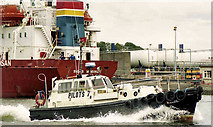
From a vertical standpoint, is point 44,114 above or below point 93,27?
below

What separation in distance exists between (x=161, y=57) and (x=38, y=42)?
82.4 feet

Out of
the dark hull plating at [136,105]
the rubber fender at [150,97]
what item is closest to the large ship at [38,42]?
the dark hull plating at [136,105]

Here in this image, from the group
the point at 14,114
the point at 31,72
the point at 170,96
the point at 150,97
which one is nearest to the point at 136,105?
the point at 150,97

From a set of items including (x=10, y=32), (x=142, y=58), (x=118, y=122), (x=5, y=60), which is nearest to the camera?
(x=118, y=122)

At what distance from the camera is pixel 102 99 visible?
23.1 meters

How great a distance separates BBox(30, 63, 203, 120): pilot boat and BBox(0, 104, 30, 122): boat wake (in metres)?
2.64

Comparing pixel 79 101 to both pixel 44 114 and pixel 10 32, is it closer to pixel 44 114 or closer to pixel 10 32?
pixel 44 114

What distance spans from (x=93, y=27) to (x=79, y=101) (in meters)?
19.9

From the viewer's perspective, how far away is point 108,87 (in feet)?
76.9

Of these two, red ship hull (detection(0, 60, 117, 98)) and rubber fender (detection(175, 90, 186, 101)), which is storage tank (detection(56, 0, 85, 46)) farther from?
rubber fender (detection(175, 90, 186, 101))

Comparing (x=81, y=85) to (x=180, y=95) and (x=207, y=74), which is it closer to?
(x=180, y=95)

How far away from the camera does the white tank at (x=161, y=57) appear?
5559cm

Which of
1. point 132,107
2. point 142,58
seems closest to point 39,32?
point 132,107

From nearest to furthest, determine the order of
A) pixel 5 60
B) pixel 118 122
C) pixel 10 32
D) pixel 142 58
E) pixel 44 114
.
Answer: pixel 118 122 → pixel 44 114 → pixel 5 60 → pixel 10 32 → pixel 142 58
